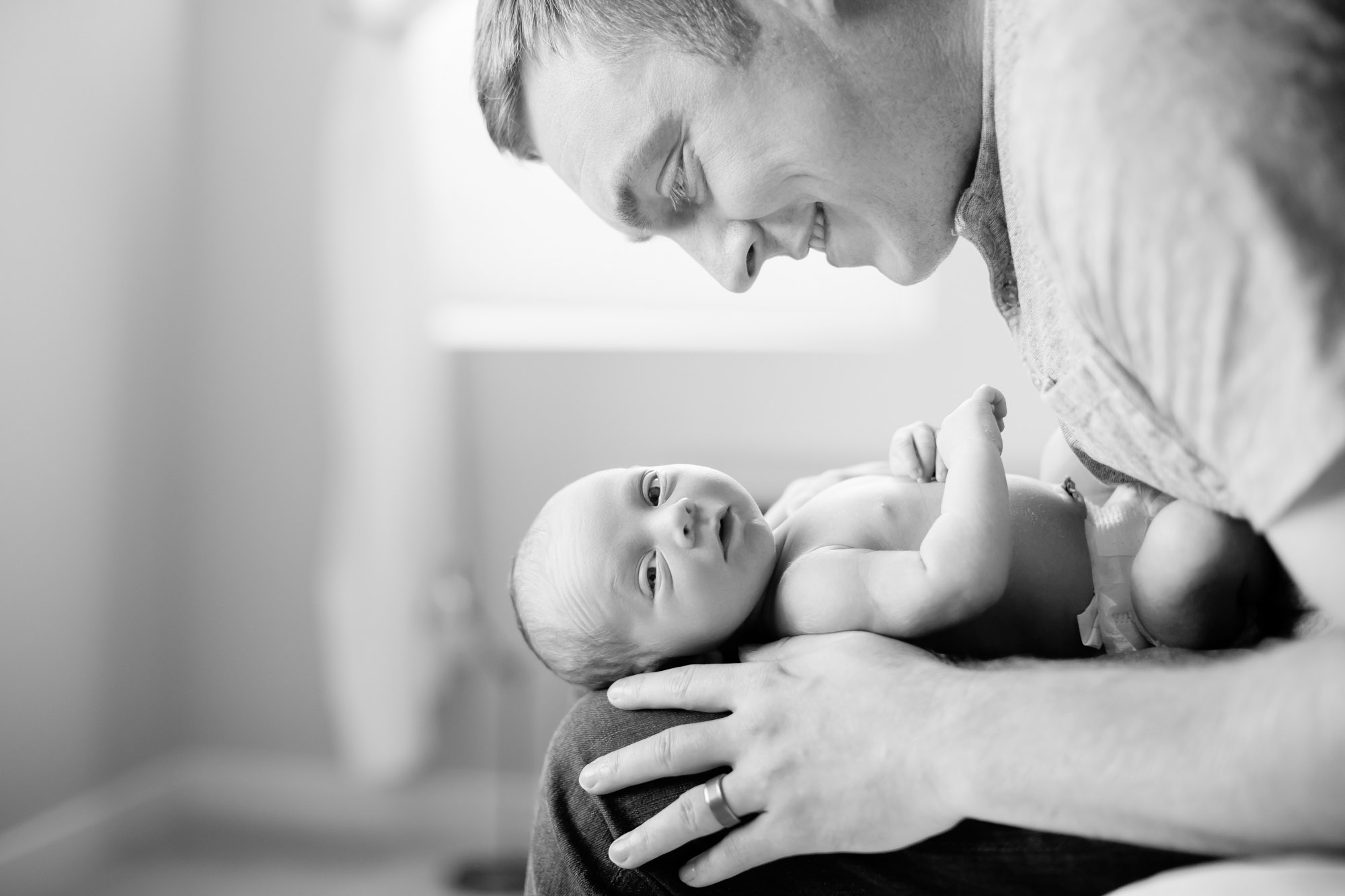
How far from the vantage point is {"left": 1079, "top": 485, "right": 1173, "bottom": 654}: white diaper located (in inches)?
44.3

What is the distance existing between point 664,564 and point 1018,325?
0.45 metres

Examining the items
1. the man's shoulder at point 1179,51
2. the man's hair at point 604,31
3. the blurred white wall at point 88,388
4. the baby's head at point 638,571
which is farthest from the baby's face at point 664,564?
the blurred white wall at point 88,388

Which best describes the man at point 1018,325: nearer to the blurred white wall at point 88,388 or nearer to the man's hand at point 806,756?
the man's hand at point 806,756

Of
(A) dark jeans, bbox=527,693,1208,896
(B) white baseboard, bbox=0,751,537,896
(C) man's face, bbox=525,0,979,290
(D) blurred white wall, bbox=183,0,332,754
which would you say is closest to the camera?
(A) dark jeans, bbox=527,693,1208,896

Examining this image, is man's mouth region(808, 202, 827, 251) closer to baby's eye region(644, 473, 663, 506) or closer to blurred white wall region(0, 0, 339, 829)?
baby's eye region(644, 473, 663, 506)

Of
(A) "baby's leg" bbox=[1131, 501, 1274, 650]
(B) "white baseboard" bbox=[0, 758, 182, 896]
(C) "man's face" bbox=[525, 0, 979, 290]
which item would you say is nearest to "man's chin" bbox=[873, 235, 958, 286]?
(C) "man's face" bbox=[525, 0, 979, 290]

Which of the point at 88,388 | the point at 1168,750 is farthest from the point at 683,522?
the point at 88,388

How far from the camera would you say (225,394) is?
2963 mm

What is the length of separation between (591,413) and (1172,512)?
1.91m

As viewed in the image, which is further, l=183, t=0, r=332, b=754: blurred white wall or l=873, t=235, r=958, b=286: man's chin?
l=183, t=0, r=332, b=754: blurred white wall

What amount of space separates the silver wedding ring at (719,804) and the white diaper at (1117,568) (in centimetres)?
40

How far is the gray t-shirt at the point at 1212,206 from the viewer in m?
0.73

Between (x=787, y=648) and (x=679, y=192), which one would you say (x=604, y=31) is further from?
(x=787, y=648)

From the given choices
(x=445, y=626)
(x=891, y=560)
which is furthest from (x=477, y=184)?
(x=891, y=560)
